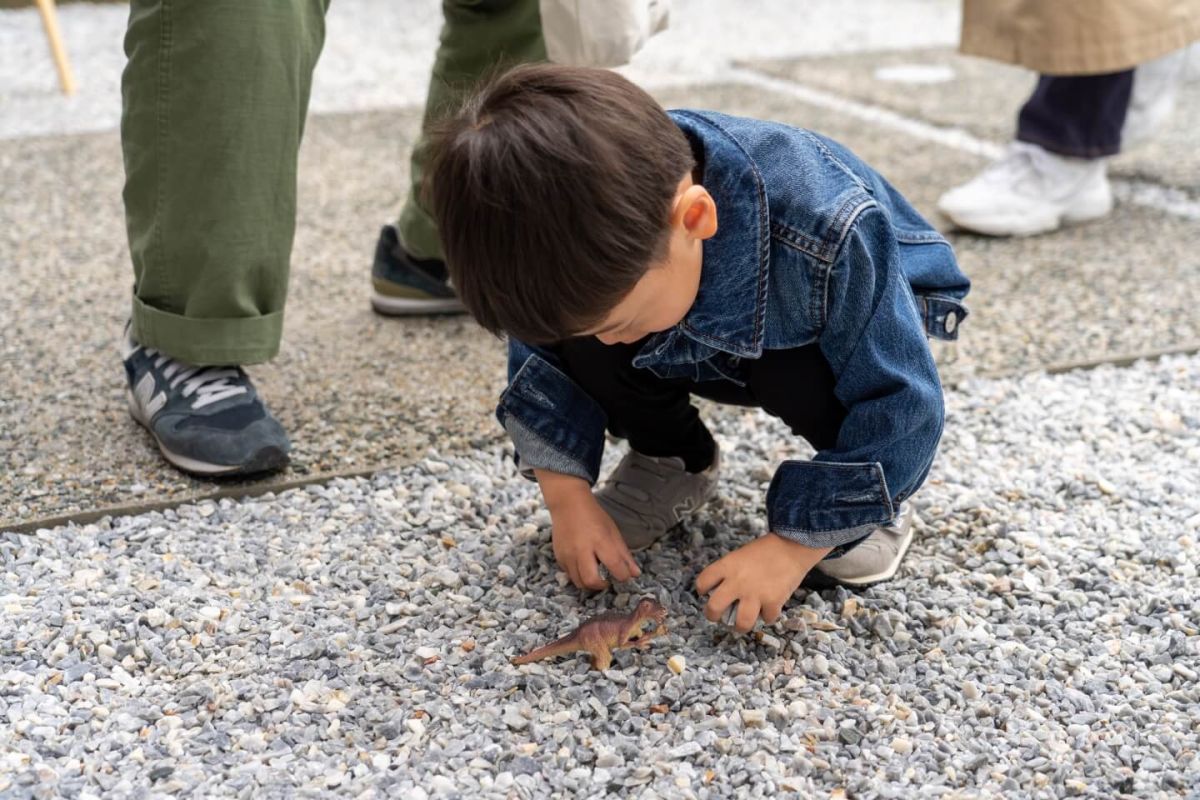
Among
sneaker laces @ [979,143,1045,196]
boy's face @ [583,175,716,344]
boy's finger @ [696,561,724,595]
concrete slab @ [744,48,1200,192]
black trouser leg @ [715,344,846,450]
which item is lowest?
concrete slab @ [744,48,1200,192]

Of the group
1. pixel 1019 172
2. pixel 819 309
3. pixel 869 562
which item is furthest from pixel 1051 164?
pixel 819 309

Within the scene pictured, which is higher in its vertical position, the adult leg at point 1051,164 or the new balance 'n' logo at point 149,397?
the new balance 'n' logo at point 149,397

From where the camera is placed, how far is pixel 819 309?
1.24 meters

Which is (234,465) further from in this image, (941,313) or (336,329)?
(941,313)

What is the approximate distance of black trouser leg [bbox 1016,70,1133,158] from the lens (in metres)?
2.70

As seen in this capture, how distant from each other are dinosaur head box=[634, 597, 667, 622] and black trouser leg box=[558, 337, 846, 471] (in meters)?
0.24

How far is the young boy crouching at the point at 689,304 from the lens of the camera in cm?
109

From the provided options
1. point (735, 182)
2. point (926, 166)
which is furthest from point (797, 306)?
point (926, 166)

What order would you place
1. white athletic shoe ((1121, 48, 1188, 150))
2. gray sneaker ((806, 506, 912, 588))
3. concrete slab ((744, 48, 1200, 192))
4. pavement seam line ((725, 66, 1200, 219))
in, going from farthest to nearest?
concrete slab ((744, 48, 1200, 192)) → pavement seam line ((725, 66, 1200, 219)) → white athletic shoe ((1121, 48, 1188, 150)) → gray sneaker ((806, 506, 912, 588))

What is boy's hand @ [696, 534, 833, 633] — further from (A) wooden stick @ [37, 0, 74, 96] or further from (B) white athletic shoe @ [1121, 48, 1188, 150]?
(A) wooden stick @ [37, 0, 74, 96]

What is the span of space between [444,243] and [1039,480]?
96cm

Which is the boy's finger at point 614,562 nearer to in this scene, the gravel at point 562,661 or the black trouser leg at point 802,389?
A: the gravel at point 562,661

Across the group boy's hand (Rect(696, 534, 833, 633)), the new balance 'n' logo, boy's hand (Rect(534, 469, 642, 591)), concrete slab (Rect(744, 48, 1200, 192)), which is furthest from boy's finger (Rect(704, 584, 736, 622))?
concrete slab (Rect(744, 48, 1200, 192))

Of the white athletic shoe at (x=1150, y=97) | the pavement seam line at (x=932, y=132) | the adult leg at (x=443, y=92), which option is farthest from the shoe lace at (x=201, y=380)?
the pavement seam line at (x=932, y=132)
